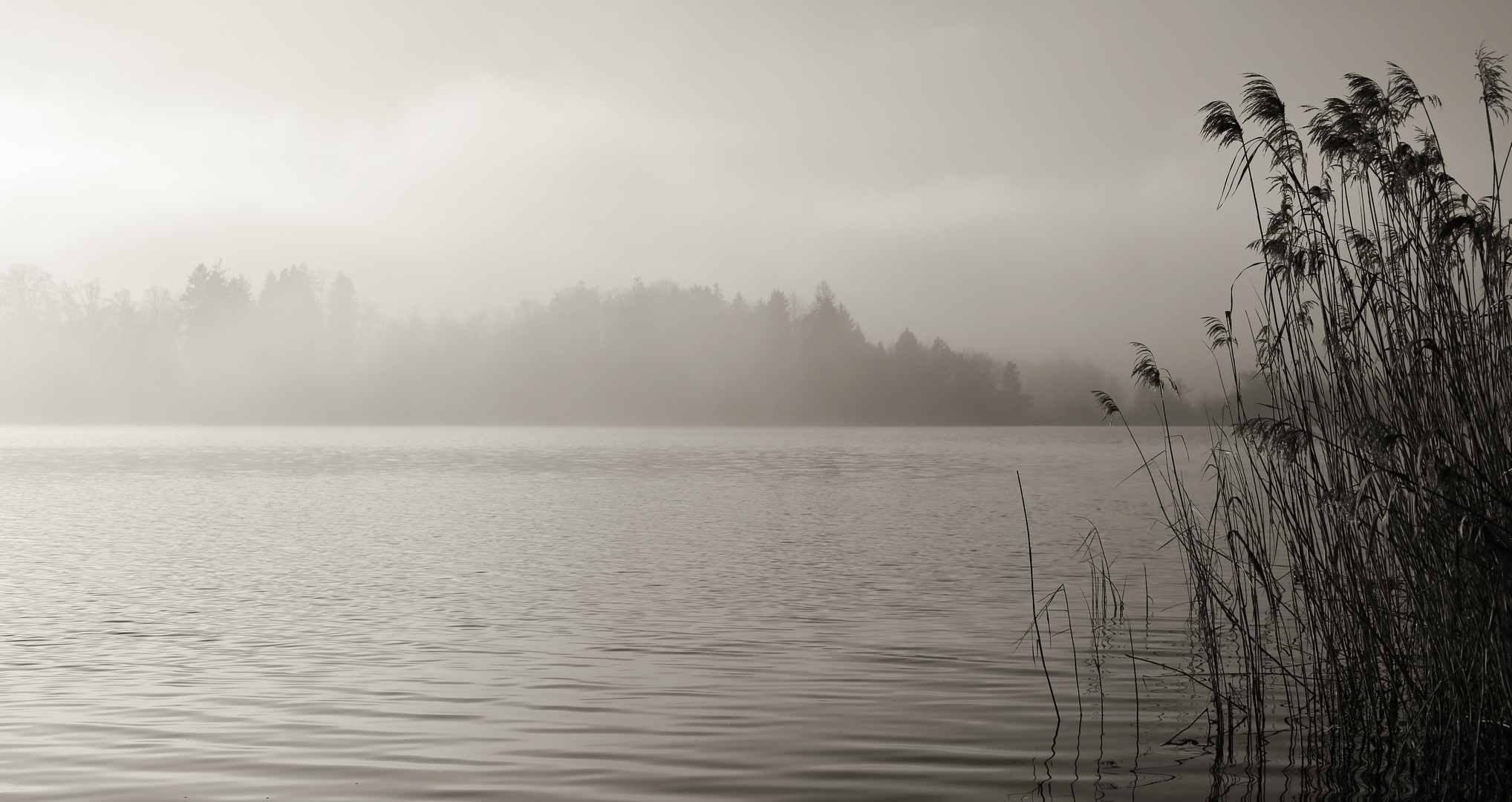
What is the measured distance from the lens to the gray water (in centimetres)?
792

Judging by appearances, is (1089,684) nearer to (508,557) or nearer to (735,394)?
(508,557)

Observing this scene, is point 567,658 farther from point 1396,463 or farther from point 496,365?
point 496,365

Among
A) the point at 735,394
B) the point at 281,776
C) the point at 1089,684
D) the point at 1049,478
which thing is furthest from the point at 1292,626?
the point at 735,394

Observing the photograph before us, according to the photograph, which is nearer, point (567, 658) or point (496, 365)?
point (567, 658)

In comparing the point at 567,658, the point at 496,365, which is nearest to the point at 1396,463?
the point at 567,658

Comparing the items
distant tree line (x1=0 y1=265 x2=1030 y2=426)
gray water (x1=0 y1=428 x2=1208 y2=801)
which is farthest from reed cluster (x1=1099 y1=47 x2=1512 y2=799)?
distant tree line (x1=0 y1=265 x2=1030 y2=426)

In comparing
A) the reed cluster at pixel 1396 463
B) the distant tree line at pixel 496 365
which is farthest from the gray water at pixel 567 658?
the distant tree line at pixel 496 365

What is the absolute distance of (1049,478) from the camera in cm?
4641

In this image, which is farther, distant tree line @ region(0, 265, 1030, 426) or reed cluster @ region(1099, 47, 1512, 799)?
distant tree line @ region(0, 265, 1030, 426)

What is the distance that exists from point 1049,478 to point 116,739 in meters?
41.6

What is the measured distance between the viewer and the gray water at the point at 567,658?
7922mm

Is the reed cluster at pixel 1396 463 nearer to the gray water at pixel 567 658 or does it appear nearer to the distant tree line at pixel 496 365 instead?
the gray water at pixel 567 658

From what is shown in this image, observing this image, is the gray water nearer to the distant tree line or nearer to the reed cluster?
the reed cluster

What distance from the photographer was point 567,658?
39.9 feet
